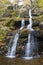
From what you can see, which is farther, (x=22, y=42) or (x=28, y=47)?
(x=22, y=42)

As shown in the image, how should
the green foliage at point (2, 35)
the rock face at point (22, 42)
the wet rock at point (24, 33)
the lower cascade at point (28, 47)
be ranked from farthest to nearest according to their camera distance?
the green foliage at point (2, 35), the wet rock at point (24, 33), the rock face at point (22, 42), the lower cascade at point (28, 47)

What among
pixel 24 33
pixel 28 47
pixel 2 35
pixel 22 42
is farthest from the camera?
pixel 2 35

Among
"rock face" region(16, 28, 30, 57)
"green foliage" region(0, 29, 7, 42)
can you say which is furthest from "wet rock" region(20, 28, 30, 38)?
"green foliage" region(0, 29, 7, 42)

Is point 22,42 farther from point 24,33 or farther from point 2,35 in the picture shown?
point 2,35

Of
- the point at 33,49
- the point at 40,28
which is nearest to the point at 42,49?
the point at 33,49

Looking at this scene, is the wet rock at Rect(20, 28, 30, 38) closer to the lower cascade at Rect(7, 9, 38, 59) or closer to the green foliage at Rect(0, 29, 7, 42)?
the lower cascade at Rect(7, 9, 38, 59)

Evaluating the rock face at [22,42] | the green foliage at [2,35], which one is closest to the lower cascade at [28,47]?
the rock face at [22,42]

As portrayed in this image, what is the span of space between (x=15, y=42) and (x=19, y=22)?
389 centimetres

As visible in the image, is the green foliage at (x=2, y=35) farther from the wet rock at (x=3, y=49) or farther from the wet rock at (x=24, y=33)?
the wet rock at (x=24, y=33)

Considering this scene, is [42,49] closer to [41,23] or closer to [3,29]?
[41,23]

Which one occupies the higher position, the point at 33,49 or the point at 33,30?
the point at 33,30

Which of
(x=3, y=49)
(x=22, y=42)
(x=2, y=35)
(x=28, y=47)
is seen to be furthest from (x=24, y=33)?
(x=2, y=35)

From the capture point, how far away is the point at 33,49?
16891 millimetres

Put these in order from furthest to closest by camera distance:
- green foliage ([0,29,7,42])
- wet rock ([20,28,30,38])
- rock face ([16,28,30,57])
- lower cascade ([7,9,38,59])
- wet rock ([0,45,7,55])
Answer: green foliage ([0,29,7,42]), wet rock ([20,28,30,38]), wet rock ([0,45,7,55]), rock face ([16,28,30,57]), lower cascade ([7,9,38,59])
